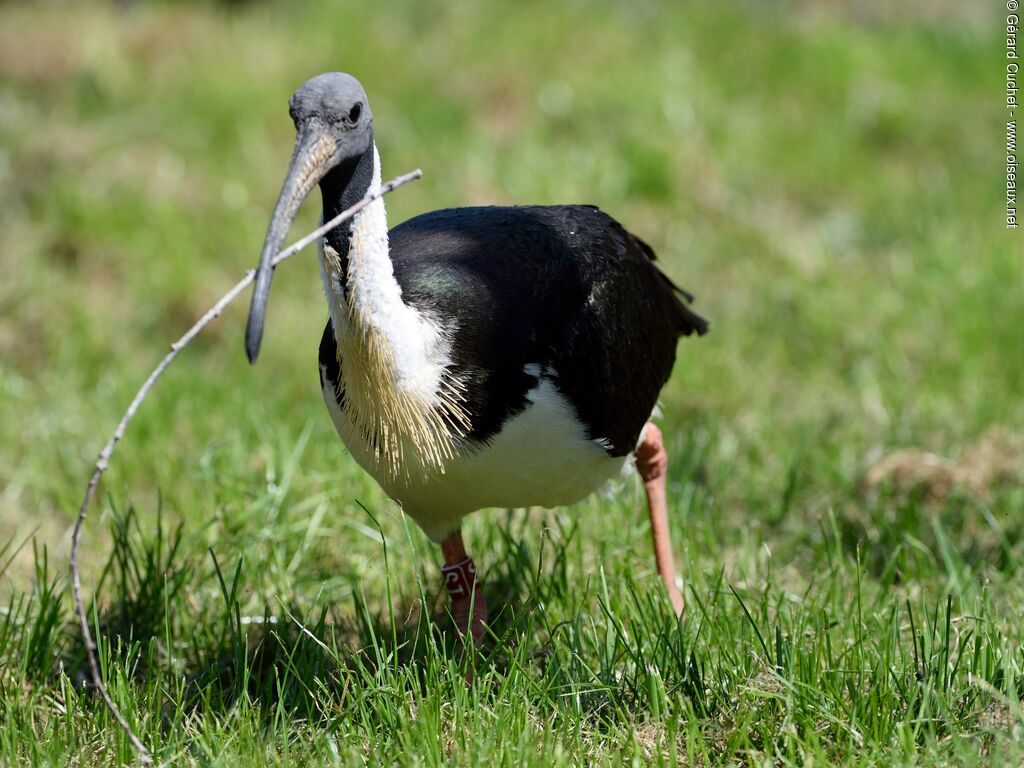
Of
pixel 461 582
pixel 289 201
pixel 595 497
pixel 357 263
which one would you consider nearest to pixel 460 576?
pixel 461 582

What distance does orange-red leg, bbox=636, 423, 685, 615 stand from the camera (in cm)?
422

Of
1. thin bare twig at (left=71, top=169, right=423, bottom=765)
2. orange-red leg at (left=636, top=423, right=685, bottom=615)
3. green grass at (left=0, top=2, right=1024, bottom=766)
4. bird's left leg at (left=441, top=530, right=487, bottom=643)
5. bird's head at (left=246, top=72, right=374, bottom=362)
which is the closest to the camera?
thin bare twig at (left=71, top=169, right=423, bottom=765)

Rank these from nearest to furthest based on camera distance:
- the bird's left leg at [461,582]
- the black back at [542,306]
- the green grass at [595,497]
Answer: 1. the green grass at [595,497]
2. the black back at [542,306]
3. the bird's left leg at [461,582]

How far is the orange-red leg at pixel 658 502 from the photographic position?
4.22m

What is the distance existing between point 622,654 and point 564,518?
1.12m

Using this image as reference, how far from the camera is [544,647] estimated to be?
371 cm

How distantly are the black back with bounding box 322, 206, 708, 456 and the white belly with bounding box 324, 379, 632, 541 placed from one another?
1.8 inches

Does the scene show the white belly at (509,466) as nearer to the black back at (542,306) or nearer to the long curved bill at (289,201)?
the black back at (542,306)

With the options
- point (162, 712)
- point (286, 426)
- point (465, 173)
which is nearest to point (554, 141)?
point (465, 173)

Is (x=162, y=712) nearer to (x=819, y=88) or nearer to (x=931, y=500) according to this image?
(x=931, y=500)

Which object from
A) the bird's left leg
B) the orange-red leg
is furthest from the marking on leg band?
the orange-red leg

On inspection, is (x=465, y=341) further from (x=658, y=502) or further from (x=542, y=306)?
(x=658, y=502)

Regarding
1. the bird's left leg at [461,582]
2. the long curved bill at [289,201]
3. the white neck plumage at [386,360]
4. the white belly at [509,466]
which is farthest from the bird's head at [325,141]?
the bird's left leg at [461,582]

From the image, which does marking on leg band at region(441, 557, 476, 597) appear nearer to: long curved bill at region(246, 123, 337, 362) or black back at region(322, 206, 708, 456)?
black back at region(322, 206, 708, 456)
